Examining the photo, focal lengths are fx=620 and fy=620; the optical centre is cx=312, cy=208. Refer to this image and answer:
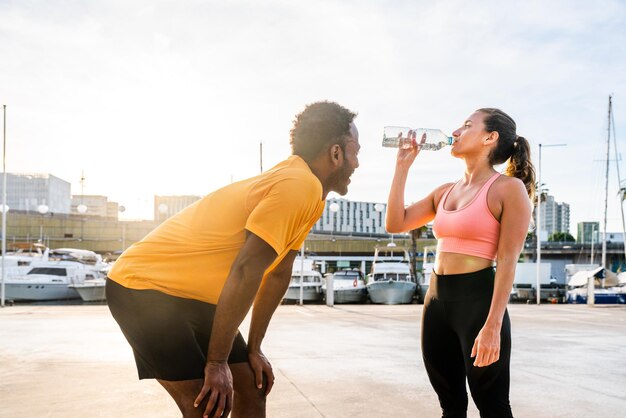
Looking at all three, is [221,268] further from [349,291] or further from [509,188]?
[349,291]

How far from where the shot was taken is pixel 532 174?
3076mm

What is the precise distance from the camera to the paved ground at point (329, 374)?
4797mm

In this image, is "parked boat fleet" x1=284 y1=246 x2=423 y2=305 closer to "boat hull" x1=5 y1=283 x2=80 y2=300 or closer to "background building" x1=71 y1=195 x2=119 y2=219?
"boat hull" x1=5 y1=283 x2=80 y2=300

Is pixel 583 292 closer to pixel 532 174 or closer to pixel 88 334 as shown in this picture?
pixel 88 334

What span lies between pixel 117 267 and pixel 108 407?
9.58 feet

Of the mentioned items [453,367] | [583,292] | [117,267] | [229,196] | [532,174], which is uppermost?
[532,174]

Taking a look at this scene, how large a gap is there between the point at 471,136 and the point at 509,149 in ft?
0.68

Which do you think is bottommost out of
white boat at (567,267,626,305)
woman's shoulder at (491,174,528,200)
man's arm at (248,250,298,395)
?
white boat at (567,267,626,305)

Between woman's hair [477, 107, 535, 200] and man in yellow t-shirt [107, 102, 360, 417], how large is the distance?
3.15 ft

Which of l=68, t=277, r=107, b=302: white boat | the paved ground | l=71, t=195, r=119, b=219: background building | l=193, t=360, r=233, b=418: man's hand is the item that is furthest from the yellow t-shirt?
l=71, t=195, r=119, b=219: background building

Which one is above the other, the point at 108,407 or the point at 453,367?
the point at 453,367

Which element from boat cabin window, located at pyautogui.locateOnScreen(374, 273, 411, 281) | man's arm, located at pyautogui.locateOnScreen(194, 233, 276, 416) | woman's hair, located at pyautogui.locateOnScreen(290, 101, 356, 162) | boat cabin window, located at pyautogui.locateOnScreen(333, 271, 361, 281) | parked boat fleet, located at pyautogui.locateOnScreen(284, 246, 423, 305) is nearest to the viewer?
man's arm, located at pyautogui.locateOnScreen(194, 233, 276, 416)

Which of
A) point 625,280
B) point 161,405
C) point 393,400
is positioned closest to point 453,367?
point 393,400

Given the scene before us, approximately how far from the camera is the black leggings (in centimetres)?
271
